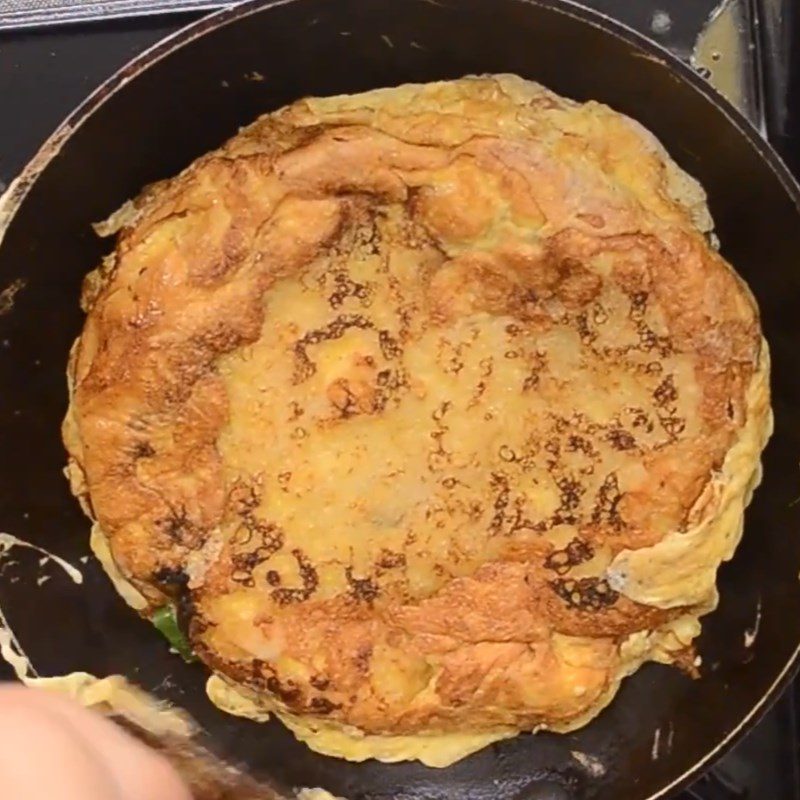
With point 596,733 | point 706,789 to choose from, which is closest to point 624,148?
point 596,733

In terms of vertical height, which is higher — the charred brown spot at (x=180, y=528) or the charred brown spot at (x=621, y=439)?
the charred brown spot at (x=621, y=439)

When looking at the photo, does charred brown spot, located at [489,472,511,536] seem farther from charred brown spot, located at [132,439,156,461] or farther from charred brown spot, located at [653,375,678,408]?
charred brown spot, located at [132,439,156,461]

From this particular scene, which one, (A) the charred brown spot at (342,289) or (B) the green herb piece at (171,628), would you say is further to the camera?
(B) the green herb piece at (171,628)

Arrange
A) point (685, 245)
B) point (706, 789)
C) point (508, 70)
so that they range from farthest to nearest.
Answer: point (706, 789)
point (508, 70)
point (685, 245)

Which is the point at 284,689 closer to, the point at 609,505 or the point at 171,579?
the point at 171,579

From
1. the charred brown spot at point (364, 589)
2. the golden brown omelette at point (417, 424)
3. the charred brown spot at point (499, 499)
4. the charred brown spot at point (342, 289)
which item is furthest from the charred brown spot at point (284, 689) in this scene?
the charred brown spot at point (342, 289)

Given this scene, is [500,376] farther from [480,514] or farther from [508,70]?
[508,70]

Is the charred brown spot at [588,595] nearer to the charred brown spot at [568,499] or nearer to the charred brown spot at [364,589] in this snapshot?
the charred brown spot at [568,499]
